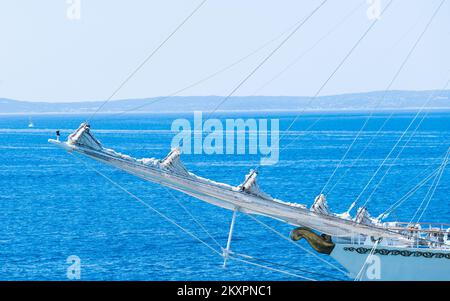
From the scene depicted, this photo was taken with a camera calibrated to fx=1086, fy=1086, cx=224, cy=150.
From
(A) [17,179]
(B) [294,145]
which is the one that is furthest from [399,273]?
(B) [294,145]

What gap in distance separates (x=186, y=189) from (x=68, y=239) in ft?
111

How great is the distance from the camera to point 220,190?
40.6 meters

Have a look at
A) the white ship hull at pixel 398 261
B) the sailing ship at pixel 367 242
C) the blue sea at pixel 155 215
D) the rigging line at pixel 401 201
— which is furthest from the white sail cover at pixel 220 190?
the rigging line at pixel 401 201

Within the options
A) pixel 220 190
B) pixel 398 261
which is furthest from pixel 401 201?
pixel 220 190

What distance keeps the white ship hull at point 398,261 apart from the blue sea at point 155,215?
13.1ft

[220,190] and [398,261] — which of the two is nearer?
[220,190]

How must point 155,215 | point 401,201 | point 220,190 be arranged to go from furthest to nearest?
point 401,201, point 155,215, point 220,190

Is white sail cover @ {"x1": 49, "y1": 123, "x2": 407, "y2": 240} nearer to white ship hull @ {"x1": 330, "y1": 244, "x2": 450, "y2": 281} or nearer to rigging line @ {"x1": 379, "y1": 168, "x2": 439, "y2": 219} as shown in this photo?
white ship hull @ {"x1": 330, "y1": 244, "x2": 450, "y2": 281}

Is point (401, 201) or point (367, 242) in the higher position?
point (401, 201)

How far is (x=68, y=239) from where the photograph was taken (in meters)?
72.4

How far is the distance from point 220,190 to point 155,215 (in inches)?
1759

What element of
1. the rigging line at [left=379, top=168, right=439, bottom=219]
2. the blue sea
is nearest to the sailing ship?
the blue sea

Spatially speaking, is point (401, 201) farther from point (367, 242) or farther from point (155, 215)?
point (367, 242)
